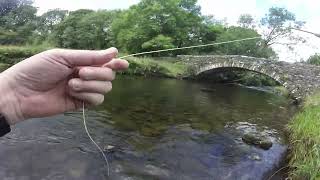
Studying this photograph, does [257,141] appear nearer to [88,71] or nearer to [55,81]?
[55,81]

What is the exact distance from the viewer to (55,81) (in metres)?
2.41

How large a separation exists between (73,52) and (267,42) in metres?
50.6

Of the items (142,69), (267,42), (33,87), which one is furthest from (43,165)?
(267,42)

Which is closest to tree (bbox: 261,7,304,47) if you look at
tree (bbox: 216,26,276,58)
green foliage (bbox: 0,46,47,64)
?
tree (bbox: 216,26,276,58)

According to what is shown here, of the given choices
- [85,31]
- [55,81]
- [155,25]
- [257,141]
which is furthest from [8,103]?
[85,31]

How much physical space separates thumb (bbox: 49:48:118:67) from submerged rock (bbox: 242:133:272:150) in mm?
8767

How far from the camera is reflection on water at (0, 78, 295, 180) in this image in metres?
7.26

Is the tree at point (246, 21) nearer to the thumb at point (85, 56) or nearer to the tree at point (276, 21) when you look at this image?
the tree at point (276, 21)

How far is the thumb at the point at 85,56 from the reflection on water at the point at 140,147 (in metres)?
4.90

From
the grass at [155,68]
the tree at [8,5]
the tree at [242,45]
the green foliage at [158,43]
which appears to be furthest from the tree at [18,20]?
the tree at [242,45]

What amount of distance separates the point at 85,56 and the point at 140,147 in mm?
6962

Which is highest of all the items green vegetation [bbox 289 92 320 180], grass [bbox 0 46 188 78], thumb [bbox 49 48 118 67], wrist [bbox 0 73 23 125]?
thumb [bbox 49 48 118 67]

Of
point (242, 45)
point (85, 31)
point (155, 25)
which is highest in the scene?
point (155, 25)

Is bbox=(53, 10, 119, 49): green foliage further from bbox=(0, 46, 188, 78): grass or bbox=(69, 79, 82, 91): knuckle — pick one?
bbox=(69, 79, 82, 91): knuckle
